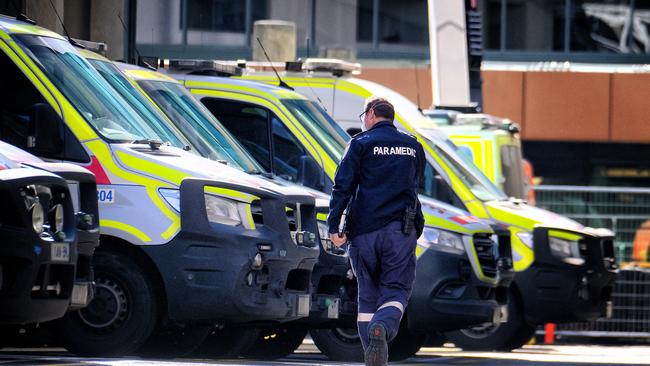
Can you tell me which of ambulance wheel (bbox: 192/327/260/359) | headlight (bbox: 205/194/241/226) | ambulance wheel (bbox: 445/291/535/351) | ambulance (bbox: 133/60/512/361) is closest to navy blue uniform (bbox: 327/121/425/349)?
headlight (bbox: 205/194/241/226)

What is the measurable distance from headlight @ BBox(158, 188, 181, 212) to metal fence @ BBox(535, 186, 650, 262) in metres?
10.7

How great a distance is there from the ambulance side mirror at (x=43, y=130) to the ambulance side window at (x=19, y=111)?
0.24ft

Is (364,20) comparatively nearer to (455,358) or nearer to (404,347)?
(455,358)

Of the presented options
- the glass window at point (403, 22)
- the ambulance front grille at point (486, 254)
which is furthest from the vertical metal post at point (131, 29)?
the glass window at point (403, 22)

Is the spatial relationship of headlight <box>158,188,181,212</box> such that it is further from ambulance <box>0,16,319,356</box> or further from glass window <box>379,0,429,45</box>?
glass window <box>379,0,429,45</box>

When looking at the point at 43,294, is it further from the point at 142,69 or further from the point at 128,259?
the point at 142,69

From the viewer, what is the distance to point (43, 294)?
8.73 meters

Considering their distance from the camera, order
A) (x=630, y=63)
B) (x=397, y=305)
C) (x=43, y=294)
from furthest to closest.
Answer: (x=630, y=63) → (x=397, y=305) → (x=43, y=294)

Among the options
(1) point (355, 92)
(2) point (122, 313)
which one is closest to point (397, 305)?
(2) point (122, 313)

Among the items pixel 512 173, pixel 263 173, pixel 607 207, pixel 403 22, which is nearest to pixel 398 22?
pixel 403 22

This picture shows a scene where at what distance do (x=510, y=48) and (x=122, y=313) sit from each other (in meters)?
22.6

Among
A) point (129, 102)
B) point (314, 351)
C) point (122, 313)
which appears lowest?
point (314, 351)

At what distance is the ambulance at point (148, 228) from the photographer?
10.6 meters

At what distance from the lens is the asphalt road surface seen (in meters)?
9.88
